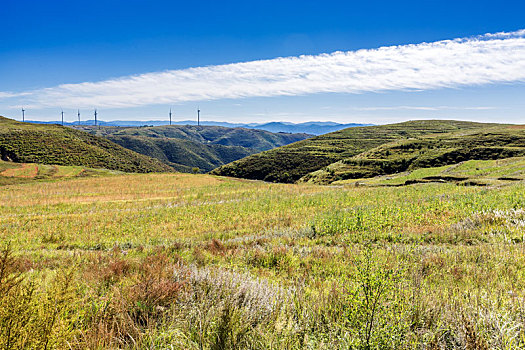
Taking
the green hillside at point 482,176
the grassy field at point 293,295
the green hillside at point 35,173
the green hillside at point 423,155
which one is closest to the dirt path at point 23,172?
the green hillside at point 35,173

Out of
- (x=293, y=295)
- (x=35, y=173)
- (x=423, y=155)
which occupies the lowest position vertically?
(x=35, y=173)

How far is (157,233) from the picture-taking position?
12930mm

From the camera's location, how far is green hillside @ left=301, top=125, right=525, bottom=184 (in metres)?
74.8

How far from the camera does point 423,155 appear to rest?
85.9 meters

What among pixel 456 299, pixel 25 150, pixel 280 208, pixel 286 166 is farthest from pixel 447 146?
pixel 25 150

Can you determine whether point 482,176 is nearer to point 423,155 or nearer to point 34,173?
point 423,155

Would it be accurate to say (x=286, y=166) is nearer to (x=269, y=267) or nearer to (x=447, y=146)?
(x=447, y=146)

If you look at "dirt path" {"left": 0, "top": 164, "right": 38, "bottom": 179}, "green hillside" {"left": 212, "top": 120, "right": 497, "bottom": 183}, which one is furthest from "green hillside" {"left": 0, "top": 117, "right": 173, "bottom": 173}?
"green hillside" {"left": 212, "top": 120, "right": 497, "bottom": 183}

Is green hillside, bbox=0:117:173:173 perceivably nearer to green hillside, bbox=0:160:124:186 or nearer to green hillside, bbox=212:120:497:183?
green hillside, bbox=0:160:124:186

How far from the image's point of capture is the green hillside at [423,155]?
7475 cm

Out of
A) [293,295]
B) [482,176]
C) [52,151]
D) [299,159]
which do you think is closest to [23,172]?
[52,151]

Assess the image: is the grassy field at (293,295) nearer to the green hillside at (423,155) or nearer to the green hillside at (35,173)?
the green hillside at (35,173)

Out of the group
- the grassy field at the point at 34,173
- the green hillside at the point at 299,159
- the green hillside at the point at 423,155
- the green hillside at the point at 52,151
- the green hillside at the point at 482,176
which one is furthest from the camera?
the green hillside at the point at 299,159

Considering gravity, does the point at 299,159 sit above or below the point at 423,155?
below
